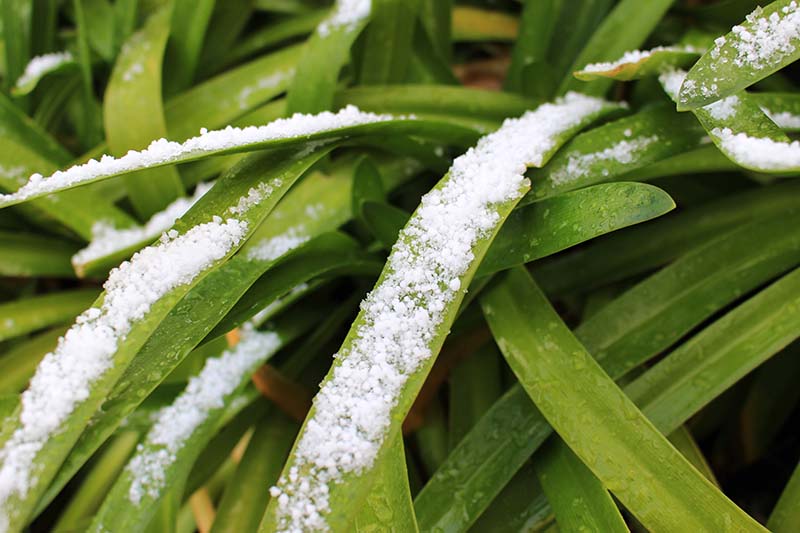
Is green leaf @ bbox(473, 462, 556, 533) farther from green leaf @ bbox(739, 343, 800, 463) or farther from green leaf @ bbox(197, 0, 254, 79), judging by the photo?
green leaf @ bbox(197, 0, 254, 79)

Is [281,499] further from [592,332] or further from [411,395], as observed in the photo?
[592,332]

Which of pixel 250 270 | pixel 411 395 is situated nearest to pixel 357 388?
pixel 411 395

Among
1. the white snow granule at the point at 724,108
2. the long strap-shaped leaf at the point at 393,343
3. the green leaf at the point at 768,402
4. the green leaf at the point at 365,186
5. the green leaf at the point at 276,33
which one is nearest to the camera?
the long strap-shaped leaf at the point at 393,343

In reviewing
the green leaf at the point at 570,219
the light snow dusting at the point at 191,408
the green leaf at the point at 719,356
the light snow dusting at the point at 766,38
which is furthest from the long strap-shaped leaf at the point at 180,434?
the light snow dusting at the point at 766,38

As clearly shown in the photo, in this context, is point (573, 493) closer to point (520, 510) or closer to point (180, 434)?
point (520, 510)

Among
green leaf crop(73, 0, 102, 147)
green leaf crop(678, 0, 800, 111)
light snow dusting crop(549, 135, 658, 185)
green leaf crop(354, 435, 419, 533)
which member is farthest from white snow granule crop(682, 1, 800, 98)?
green leaf crop(73, 0, 102, 147)

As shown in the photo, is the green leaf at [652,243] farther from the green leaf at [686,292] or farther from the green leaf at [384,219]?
the green leaf at [384,219]
